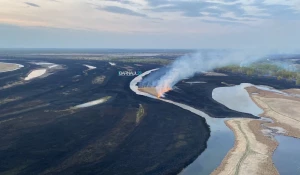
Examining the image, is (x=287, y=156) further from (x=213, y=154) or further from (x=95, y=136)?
(x=95, y=136)

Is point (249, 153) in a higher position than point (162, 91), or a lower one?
lower

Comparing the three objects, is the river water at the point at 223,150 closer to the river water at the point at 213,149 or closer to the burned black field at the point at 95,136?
the river water at the point at 213,149

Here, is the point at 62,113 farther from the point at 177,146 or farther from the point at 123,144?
the point at 177,146

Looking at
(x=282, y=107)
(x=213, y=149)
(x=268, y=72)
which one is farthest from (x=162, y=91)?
(x=268, y=72)

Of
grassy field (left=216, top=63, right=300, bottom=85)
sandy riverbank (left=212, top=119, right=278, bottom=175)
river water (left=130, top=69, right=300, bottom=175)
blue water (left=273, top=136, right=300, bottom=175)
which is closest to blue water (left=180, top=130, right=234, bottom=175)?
river water (left=130, top=69, right=300, bottom=175)

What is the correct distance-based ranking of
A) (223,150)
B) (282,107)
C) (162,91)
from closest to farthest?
(223,150) < (282,107) < (162,91)

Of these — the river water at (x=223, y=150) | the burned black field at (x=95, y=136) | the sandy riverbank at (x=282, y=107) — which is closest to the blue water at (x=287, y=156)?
the river water at (x=223, y=150)
